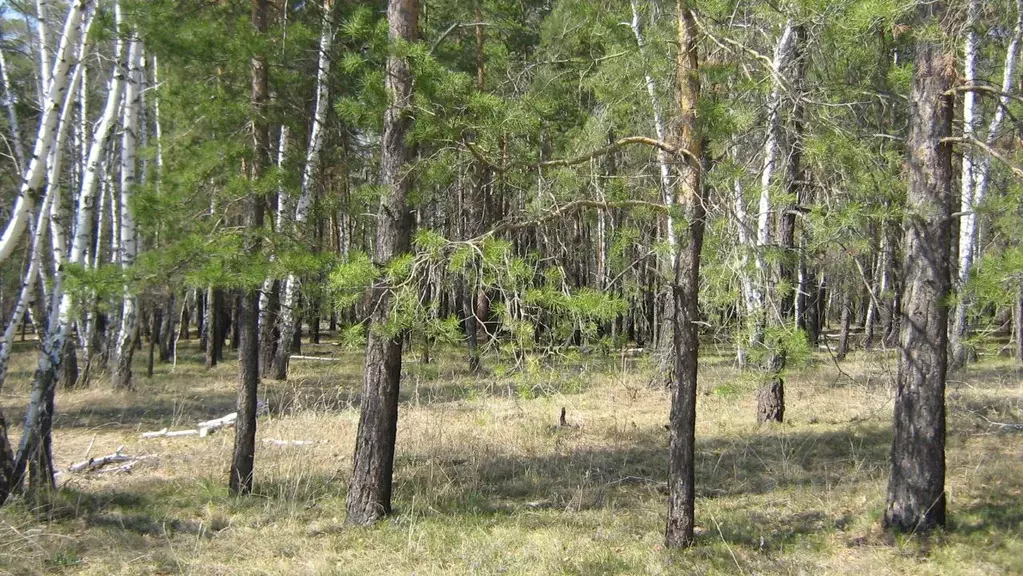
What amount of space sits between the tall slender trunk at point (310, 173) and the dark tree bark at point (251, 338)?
35 centimetres

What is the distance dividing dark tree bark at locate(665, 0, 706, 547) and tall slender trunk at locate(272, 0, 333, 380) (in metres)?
2.98

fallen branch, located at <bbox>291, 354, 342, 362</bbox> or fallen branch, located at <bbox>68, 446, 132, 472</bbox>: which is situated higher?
fallen branch, located at <bbox>291, 354, 342, 362</bbox>

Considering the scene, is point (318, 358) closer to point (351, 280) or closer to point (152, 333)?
point (152, 333)

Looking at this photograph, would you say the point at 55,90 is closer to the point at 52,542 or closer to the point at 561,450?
the point at 52,542

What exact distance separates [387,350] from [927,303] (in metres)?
4.15

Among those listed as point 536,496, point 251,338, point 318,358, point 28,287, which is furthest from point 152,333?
point 536,496

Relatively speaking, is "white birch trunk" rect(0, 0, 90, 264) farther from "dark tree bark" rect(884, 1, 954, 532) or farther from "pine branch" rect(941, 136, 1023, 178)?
"pine branch" rect(941, 136, 1023, 178)

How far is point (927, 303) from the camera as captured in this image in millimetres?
5191

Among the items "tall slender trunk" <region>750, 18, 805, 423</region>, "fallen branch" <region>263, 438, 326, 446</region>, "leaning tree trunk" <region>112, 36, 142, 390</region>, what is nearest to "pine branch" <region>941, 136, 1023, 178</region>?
"tall slender trunk" <region>750, 18, 805, 423</region>

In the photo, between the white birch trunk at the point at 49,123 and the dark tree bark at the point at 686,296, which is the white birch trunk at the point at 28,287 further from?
the dark tree bark at the point at 686,296

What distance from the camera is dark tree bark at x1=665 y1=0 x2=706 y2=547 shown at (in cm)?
470

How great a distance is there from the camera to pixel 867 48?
5.50 meters

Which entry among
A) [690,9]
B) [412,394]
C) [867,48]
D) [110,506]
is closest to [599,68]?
[690,9]

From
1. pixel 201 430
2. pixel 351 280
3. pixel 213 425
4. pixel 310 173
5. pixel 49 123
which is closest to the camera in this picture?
pixel 351 280
